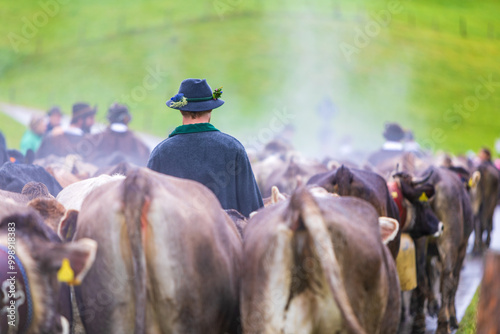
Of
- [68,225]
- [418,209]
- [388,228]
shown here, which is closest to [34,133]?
[418,209]

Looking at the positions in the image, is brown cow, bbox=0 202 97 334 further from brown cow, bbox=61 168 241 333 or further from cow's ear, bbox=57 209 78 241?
cow's ear, bbox=57 209 78 241

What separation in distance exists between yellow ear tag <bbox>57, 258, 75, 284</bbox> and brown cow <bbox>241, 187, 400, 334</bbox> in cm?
95

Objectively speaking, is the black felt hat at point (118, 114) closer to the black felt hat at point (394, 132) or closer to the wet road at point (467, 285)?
the black felt hat at point (394, 132)

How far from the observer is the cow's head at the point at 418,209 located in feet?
25.8

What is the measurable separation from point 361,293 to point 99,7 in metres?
48.8

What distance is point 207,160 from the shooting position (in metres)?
5.24

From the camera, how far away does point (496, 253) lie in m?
3.41

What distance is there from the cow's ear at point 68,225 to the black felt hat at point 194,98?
1.17 metres

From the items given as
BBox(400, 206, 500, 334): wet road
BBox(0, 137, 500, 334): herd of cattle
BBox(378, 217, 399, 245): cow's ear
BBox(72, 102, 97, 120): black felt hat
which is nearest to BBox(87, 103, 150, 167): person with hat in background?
BBox(72, 102, 97, 120): black felt hat

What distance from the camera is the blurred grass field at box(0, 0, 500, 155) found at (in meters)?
42.4

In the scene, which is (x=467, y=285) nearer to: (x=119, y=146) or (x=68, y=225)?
(x=119, y=146)

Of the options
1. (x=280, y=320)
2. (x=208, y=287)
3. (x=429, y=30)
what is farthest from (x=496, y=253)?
(x=429, y=30)

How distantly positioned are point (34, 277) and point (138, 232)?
0.56 metres

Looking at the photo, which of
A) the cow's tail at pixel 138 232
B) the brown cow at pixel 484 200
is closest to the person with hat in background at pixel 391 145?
the brown cow at pixel 484 200
